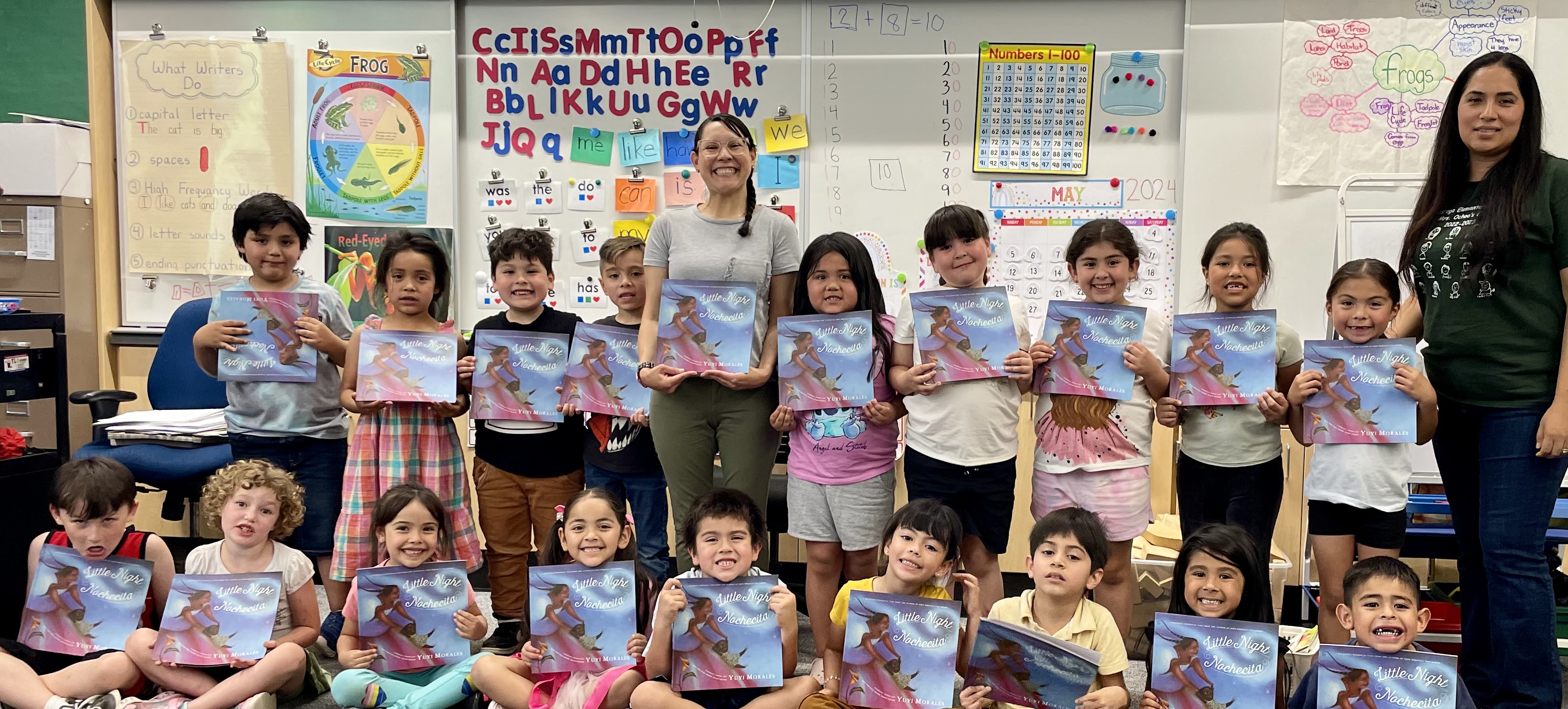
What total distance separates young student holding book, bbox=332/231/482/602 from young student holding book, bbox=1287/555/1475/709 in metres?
2.14

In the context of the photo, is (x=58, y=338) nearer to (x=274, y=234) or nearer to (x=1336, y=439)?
(x=274, y=234)

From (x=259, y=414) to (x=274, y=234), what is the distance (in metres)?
0.52

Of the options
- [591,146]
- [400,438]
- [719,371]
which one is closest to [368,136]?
[591,146]

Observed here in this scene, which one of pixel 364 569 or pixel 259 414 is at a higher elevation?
pixel 259 414

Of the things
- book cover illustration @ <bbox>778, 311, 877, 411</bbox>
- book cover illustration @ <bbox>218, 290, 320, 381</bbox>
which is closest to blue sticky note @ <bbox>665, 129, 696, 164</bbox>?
book cover illustration @ <bbox>218, 290, 320, 381</bbox>

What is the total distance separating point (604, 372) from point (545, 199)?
1659mm

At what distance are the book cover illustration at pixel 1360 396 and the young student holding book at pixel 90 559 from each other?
2.83 metres

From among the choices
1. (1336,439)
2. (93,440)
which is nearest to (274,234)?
(93,440)

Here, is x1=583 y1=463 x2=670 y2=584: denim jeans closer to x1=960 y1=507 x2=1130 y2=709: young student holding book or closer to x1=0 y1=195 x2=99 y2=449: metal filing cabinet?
x1=960 y1=507 x2=1130 y2=709: young student holding book

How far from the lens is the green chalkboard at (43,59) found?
493cm

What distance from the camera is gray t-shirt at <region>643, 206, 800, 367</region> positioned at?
2676 mm

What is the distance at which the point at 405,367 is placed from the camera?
284cm

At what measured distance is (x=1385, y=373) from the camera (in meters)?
2.41

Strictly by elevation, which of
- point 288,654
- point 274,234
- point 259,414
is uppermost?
point 274,234
